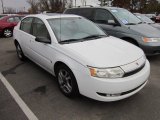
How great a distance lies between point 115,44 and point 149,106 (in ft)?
4.50

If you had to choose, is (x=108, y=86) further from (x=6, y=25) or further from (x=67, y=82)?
(x=6, y=25)

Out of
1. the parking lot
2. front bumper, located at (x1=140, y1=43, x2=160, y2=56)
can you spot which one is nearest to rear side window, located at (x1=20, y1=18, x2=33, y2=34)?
the parking lot

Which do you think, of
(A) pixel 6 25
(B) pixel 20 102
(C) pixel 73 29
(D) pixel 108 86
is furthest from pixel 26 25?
(A) pixel 6 25

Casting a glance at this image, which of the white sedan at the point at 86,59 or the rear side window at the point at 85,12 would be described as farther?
the rear side window at the point at 85,12

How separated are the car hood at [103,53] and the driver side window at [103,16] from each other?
288cm

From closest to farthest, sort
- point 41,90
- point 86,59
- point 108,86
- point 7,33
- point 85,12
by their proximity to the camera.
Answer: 1. point 108,86
2. point 86,59
3. point 41,90
4. point 85,12
5. point 7,33

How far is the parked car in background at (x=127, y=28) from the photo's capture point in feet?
19.6

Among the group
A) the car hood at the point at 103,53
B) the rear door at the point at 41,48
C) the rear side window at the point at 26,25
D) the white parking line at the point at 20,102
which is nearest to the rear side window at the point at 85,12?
the rear side window at the point at 26,25

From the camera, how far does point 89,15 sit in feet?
25.3

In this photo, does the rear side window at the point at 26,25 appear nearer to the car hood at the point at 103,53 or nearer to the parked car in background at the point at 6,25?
the car hood at the point at 103,53

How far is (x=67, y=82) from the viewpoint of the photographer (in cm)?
382

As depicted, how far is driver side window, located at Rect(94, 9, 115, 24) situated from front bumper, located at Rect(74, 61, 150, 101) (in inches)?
151

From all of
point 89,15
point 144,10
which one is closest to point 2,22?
point 89,15

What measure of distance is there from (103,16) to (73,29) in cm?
307
